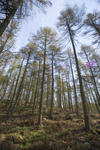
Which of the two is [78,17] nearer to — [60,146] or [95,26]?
[95,26]

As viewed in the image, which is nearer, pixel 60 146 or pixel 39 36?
pixel 60 146

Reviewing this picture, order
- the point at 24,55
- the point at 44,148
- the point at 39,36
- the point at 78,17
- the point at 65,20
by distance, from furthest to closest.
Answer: the point at 24,55 < the point at 39,36 < the point at 65,20 < the point at 78,17 < the point at 44,148

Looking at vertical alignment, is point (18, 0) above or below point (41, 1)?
below

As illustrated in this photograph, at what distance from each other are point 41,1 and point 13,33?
383cm

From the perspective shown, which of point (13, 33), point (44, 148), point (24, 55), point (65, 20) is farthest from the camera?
point (24, 55)

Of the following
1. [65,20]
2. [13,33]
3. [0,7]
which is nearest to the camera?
[0,7]

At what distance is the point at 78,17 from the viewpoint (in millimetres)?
8102

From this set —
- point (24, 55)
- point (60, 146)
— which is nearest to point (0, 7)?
point (60, 146)

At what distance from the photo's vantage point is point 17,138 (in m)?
4.64

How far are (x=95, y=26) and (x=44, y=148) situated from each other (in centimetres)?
1285

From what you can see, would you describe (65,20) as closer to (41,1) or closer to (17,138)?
(41,1)

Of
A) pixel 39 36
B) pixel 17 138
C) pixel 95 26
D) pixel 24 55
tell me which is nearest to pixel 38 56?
pixel 39 36

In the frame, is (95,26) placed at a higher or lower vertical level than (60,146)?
higher

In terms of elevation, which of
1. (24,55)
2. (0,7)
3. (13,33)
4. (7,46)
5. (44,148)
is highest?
(24,55)
